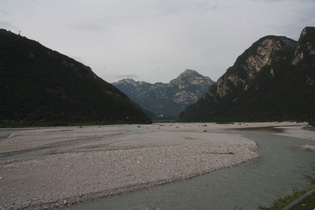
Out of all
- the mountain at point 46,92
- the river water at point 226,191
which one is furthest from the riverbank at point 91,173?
the mountain at point 46,92

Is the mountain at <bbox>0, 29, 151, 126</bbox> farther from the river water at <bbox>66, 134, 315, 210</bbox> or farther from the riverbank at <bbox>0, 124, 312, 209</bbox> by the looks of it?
the river water at <bbox>66, 134, 315, 210</bbox>

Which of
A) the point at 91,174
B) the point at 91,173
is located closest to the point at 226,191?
the point at 91,174

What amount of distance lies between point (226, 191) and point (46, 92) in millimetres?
131191

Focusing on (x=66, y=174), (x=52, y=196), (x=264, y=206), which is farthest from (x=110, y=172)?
(x=264, y=206)

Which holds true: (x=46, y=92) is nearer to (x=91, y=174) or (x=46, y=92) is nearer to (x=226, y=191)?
(x=91, y=174)

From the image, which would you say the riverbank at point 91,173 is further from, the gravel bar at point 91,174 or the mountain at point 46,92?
the mountain at point 46,92

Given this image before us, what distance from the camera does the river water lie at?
44.7 feet

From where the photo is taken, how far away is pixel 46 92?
421 ft

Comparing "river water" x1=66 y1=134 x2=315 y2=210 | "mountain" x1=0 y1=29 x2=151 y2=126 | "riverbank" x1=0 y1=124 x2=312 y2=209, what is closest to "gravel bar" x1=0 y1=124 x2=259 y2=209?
"riverbank" x1=0 y1=124 x2=312 y2=209

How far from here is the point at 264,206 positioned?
13242 mm

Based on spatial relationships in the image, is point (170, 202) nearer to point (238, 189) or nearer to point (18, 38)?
point (238, 189)

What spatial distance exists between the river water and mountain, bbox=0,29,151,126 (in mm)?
89646

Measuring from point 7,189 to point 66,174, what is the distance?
429 centimetres

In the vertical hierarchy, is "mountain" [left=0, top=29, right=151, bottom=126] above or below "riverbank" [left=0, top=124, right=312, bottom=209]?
above
